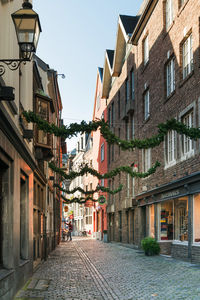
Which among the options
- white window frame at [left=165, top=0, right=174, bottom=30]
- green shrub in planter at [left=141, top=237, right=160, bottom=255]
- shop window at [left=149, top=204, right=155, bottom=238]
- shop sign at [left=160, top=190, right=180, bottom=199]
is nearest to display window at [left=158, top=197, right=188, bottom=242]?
shop sign at [left=160, top=190, right=180, bottom=199]

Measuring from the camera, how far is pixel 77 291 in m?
10.8

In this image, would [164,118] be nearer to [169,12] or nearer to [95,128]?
[169,12]

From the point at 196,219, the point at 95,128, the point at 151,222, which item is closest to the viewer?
the point at 95,128

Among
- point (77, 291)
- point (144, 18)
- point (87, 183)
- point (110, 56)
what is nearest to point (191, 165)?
point (77, 291)

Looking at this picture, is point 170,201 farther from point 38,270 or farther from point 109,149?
point 109,149

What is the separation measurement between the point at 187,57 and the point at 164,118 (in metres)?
3.51

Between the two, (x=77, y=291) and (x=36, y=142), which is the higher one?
(x=36, y=142)

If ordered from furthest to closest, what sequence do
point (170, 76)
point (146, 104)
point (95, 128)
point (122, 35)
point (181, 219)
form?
point (122, 35), point (146, 104), point (170, 76), point (181, 219), point (95, 128)

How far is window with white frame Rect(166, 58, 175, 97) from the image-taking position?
793 inches

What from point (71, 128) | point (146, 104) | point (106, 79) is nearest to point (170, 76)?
point (146, 104)

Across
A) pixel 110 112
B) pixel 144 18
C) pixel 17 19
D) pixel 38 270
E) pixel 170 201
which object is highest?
pixel 144 18

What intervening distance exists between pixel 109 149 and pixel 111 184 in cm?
311

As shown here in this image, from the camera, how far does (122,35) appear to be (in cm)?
3434

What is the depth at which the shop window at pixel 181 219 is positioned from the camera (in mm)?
18114
